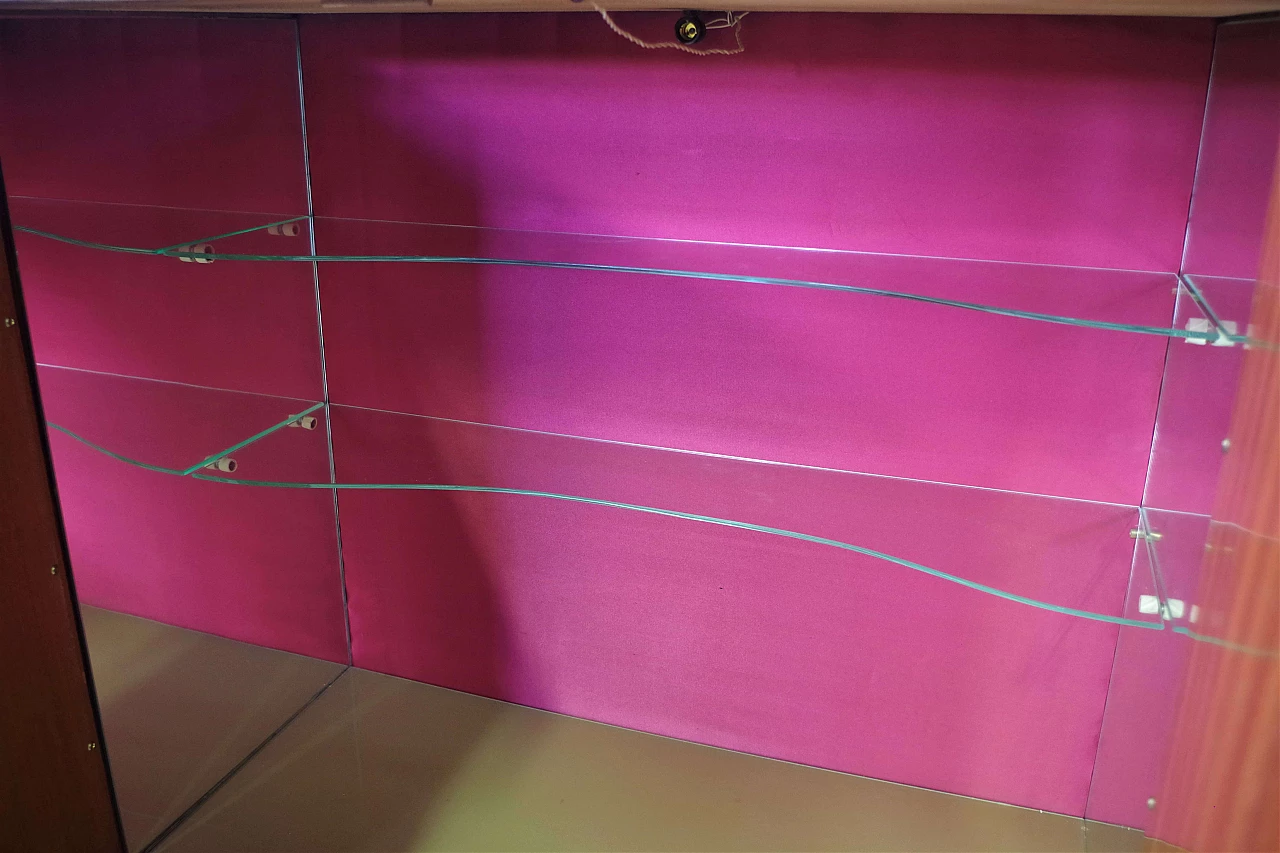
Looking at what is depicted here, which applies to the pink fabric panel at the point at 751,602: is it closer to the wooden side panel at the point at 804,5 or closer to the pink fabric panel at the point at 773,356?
the pink fabric panel at the point at 773,356

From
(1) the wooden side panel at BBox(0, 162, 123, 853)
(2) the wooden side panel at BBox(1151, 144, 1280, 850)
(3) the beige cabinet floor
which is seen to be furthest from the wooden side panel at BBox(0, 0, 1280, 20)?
(3) the beige cabinet floor

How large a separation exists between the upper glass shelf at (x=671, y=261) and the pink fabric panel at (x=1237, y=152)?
7 cm

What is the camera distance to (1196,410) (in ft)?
3.54

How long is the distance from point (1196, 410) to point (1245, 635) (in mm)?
358

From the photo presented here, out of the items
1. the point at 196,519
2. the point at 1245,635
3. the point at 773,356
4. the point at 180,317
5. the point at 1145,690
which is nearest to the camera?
the point at 1245,635

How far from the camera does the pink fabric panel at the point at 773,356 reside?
1.25 m

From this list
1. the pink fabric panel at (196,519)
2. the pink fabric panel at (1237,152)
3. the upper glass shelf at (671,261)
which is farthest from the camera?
the pink fabric panel at (196,519)

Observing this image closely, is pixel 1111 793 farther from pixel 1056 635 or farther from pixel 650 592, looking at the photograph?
→ pixel 650 592

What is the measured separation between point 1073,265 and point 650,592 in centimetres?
81

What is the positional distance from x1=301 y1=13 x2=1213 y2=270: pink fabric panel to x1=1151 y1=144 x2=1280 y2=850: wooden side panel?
1.04 ft

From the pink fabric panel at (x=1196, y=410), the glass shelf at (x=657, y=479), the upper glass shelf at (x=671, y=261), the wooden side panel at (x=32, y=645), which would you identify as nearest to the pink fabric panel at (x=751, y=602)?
the glass shelf at (x=657, y=479)

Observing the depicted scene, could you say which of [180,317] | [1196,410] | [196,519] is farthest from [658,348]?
[196,519]

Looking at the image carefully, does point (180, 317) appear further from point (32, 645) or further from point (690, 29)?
point (690, 29)

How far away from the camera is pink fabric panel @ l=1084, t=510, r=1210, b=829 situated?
1023 millimetres
